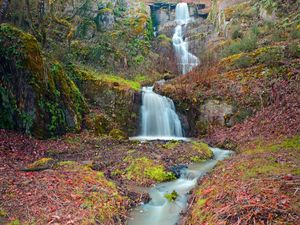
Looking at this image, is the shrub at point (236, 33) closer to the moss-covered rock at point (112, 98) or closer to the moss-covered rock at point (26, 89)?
the moss-covered rock at point (112, 98)

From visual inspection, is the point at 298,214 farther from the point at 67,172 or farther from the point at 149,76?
the point at 149,76

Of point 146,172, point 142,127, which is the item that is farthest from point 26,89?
point 142,127

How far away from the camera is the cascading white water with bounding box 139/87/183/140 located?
17.2m

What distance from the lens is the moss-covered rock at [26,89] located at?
38.1 ft

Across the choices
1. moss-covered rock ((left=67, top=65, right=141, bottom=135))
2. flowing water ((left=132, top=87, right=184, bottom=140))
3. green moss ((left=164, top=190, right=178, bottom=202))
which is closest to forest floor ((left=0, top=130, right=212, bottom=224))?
green moss ((left=164, top=190, right=178, bottom=202))

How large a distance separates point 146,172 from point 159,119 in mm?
8727

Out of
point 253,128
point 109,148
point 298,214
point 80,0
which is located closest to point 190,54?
point 80,0

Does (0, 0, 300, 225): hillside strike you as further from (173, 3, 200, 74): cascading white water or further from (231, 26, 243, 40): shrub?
(173, 3, 200, 74): cascading white water

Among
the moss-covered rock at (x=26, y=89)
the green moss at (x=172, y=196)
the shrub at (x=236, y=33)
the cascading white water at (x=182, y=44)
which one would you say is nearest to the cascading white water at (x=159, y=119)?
the moss-covered rock at (x=26, y=89)

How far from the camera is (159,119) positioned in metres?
17.6

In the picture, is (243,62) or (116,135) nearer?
(116,135)

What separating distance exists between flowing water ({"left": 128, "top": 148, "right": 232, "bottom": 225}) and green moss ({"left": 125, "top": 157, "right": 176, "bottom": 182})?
270 mm

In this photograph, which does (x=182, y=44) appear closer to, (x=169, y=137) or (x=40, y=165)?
(x=169, y=137)

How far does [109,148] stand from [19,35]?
5680mm
